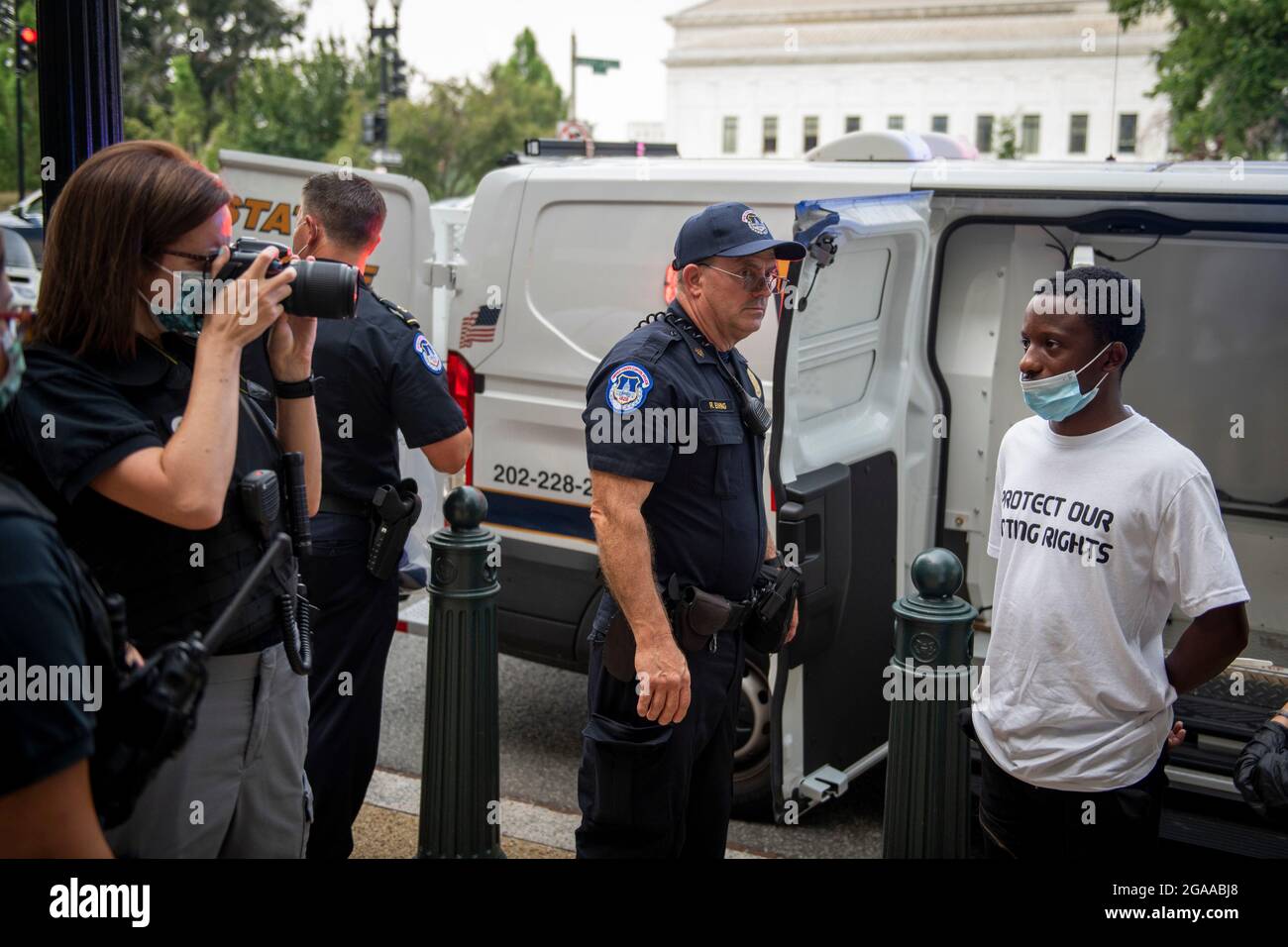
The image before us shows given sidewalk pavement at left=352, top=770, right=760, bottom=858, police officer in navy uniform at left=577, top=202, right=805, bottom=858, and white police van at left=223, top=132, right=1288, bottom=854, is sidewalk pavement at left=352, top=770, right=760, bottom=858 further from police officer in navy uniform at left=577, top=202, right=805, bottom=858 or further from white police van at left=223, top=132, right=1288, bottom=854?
police officer in navy uniform at left=577, top=202, right=805, bottom=858

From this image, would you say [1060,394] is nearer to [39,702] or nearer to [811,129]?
[39,702]

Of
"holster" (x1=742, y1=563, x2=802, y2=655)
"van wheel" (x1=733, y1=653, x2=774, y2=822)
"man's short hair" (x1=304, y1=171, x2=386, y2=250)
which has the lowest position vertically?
"van wheel" (x1=733, y1=653, x2=774, y2=822)

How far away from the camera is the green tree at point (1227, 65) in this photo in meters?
14.9

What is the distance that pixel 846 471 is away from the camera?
3.97 meters

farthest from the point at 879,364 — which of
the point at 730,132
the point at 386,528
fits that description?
the point at 730,132

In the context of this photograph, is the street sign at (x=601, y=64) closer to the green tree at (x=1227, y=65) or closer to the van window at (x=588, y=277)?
the green tree at (x=1227, y=65)

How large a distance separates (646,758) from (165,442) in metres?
1.36

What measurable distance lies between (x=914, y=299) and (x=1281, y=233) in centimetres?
126

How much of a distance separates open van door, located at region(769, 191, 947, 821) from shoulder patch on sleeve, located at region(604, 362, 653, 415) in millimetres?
752

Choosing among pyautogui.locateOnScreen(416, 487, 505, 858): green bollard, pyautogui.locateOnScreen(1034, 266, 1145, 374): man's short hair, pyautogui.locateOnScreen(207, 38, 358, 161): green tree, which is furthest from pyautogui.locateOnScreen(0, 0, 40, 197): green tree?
pyautogui.locateOnScreen(1034, 266, 1145, 374): man's short hair

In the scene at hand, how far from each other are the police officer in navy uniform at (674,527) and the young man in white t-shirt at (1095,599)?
657 mm

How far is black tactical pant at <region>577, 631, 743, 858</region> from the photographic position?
2.98 metres

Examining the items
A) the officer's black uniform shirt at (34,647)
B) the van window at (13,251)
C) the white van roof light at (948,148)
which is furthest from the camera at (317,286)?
the white van roof light at (948,148)

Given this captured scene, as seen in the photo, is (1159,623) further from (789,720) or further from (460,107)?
(460,107)
